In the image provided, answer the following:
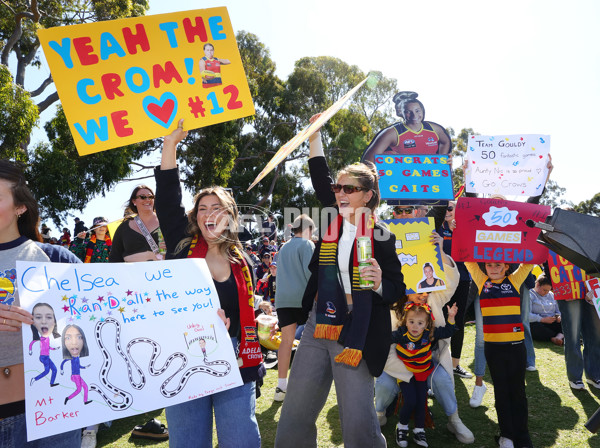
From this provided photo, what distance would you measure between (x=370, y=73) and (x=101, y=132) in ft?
7.17

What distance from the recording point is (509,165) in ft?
13.8

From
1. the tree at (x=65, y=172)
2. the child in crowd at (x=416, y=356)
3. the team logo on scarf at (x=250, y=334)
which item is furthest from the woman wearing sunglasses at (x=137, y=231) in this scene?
the tree at (x=65, y=172)

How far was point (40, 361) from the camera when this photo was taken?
1.68 m

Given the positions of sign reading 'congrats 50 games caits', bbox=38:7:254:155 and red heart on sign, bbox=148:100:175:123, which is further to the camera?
red heart on sign, bbox=148:100:175:123

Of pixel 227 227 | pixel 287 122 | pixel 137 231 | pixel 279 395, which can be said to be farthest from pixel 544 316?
pixel 287 122

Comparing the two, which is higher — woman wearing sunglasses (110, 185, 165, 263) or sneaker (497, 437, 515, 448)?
woman wearing sunglasses (110, 185, 165, 263)

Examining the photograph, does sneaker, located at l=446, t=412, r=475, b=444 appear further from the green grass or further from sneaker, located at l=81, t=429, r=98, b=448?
sneaker, located at l=81, t=429, r=98, b=448

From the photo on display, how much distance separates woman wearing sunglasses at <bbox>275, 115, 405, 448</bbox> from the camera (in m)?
2.38

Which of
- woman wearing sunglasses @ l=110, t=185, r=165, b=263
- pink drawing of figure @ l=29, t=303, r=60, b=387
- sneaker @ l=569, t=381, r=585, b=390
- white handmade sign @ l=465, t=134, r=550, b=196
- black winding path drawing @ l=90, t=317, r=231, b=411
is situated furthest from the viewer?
sneaker @ l=569, t=381, r=585, b=390

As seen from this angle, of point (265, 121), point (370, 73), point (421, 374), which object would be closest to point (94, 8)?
point (265, 121)

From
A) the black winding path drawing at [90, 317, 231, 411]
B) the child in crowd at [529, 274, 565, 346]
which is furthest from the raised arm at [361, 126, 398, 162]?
the child in crowd at [529, 274, 565, 346]

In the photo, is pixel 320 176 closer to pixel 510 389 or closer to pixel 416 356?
pixel 416 356

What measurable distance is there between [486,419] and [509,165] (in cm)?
237

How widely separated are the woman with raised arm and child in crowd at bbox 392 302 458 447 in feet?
6.26
